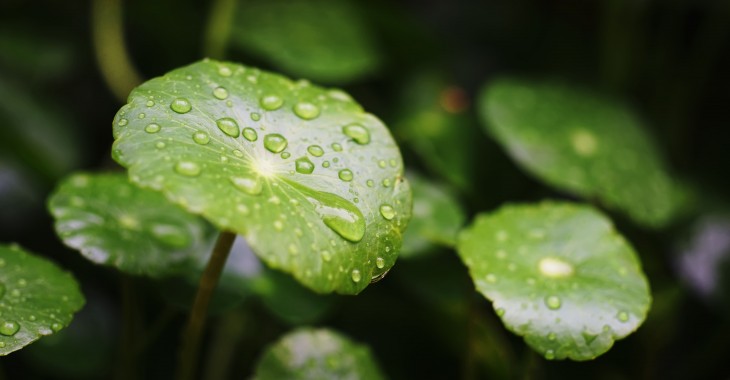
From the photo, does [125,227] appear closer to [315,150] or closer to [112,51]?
[315,150]

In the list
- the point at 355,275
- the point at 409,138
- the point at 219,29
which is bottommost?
the point at 409,138

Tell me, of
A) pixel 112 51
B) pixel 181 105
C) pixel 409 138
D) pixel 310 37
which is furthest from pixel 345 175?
pixel 112 51

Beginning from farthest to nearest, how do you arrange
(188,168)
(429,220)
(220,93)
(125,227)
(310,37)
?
(310,37) → (429,220) → (125,227) → (220,93) → (188,168)

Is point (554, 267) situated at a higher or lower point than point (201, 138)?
lower

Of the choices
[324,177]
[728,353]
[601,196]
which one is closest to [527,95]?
[601,196]

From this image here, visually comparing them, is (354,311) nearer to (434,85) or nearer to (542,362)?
(542,362)

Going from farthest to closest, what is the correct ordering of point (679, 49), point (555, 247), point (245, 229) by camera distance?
1. point (679, 49)
2. point (555, 247)
3. point (245, 229)
